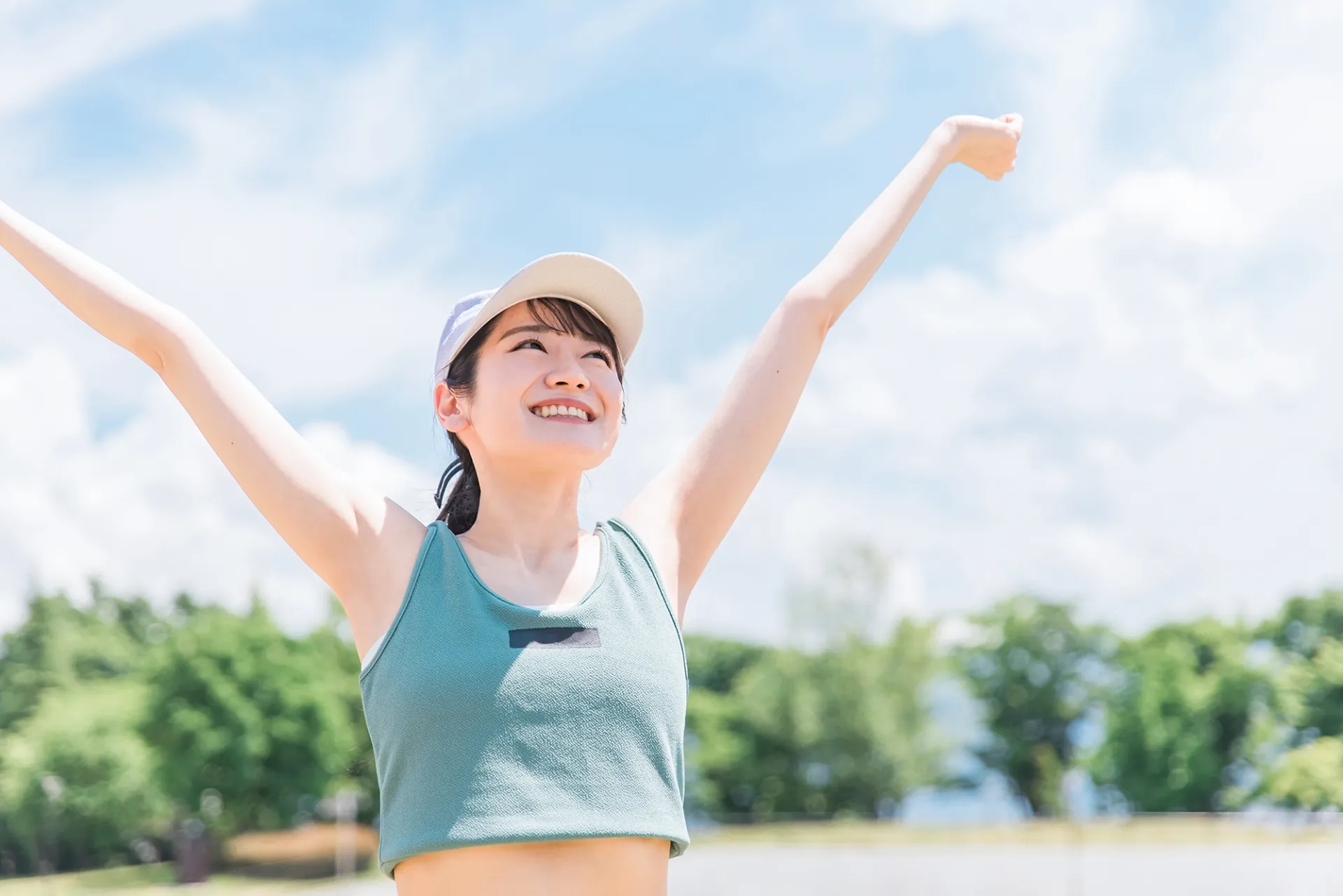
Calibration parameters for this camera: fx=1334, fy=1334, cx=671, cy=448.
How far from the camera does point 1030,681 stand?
153 ft

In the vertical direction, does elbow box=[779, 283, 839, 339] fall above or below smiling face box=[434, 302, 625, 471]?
above

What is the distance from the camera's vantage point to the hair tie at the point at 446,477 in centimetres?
226

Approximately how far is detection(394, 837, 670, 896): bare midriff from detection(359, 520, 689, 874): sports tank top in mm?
31

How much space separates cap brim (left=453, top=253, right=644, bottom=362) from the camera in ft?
6.40

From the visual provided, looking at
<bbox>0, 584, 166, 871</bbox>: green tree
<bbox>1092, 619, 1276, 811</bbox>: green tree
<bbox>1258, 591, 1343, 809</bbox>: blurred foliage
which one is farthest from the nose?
<bbox>1092, 619, 1276, 811</bbox>: green tree

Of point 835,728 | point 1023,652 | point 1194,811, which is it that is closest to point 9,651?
point 835,728

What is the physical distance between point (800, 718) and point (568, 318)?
4362 centimetres

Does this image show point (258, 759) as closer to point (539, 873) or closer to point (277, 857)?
point (277, 857)

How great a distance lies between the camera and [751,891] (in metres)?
29.2

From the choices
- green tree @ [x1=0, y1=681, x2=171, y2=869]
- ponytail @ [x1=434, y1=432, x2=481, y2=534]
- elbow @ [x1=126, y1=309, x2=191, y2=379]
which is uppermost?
elbow @ [x1=126, y1=309, x2=191, y2=379]

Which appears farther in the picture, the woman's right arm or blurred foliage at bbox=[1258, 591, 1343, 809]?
blurred foliage at bbox=[1258, 591, 1343, 809]

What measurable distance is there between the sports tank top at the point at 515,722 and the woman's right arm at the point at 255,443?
0.08 meters

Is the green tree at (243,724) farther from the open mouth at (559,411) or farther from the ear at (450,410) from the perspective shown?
the open mouth at (559,411)

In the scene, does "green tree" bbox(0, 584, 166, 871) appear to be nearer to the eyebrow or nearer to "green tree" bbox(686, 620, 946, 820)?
"green tree" bbox(686, 620, 946, 820)
